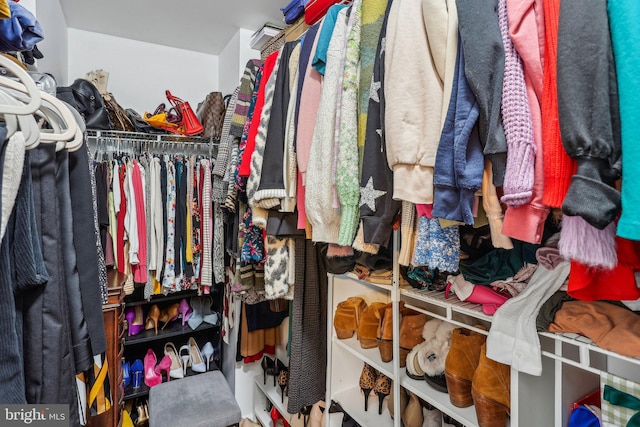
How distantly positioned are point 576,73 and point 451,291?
71 centimetres

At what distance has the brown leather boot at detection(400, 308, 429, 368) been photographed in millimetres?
1275

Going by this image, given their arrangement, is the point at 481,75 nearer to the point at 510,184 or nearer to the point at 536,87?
the point at 536,87

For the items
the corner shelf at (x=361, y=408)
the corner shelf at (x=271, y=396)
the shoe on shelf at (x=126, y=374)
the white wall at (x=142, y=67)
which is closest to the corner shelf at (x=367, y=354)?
the corner shelf at (x=361, y=408)

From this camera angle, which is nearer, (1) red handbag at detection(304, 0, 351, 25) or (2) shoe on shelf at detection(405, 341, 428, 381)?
(2) shoe on shelf at detection(405, 341, 428, 381)

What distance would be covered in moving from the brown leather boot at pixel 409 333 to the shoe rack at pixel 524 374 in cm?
6

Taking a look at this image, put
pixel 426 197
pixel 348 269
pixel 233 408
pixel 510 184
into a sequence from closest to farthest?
pixel 510 184 → pixel 426 197 → pixel 348 269 → pixel 233 408

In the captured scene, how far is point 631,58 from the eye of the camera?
0.49 m

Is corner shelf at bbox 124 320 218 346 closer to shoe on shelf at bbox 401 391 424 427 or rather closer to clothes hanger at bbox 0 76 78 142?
shoe on shelf at bbox 401 391 424 427

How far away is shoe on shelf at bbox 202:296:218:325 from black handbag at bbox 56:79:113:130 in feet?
4.17

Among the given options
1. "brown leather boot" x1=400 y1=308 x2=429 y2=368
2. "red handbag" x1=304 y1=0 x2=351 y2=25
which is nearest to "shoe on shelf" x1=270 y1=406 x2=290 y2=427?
"brown leather boot" x1=400 y1=308 x2=429 y2=368

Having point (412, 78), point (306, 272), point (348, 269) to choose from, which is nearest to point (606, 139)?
point (412, 78)

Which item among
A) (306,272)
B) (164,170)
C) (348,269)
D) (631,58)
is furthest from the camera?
(164,170)

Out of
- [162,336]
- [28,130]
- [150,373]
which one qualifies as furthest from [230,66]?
[150,373]

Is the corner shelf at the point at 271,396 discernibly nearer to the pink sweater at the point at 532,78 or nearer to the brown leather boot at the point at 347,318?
the brown leather boot at the point at 347,318
